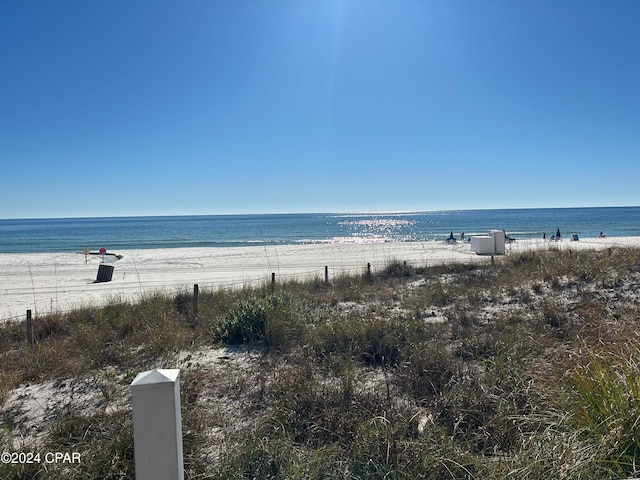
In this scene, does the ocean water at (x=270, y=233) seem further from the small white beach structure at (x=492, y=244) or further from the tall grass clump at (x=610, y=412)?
the tall grass clump at (x=610, y=412)

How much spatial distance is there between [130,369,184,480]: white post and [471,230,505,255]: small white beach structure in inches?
935

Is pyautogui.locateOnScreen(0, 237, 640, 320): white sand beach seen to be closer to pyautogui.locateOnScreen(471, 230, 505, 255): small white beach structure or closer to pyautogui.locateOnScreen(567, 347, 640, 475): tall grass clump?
pyautogui.locateOnScreen(471, 230, 505, 255): small white beach structure

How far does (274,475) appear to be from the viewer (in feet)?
9.25

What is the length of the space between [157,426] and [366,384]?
305 cm

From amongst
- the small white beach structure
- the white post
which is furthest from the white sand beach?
the white post

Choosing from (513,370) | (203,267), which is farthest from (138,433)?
(203,267)

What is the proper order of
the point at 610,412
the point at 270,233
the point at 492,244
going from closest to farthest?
the point at 610,412 → the point at 492,244 → the point at 270,233

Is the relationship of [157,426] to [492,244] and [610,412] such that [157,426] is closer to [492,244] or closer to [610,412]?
[610,412]

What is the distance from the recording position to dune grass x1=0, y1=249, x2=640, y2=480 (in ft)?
9.31

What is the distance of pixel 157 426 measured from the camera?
171 centimetres

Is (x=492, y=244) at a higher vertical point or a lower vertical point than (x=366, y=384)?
higher

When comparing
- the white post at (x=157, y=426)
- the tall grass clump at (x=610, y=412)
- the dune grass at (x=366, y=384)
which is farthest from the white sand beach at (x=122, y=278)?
the tall grass clump at (x=610, y=412)

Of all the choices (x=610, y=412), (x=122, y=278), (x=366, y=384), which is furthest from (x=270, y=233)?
(x=610, y=412)

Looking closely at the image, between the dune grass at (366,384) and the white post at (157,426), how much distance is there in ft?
4.23
